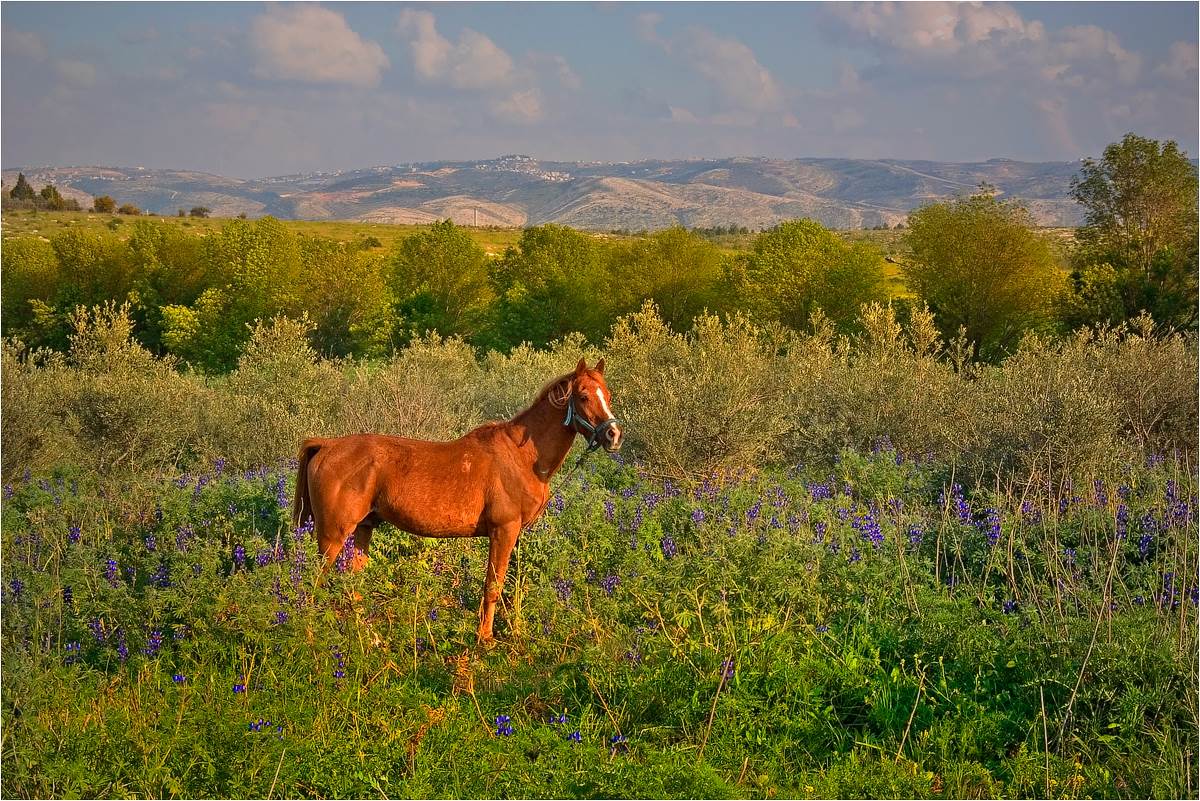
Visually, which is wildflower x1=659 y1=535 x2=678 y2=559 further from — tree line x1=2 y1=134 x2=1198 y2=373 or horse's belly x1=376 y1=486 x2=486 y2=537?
tree line x1=2 y1=134 x2=1198 y2=373

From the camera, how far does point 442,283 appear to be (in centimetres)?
6656

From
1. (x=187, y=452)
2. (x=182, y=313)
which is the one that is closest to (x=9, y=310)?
(x=182, y=313)

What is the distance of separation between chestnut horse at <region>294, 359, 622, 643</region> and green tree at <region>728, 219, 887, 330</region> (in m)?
45.2

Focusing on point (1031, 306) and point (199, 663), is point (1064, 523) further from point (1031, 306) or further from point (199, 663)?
point (1031, 306)

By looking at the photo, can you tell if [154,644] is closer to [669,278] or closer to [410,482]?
[410,482]

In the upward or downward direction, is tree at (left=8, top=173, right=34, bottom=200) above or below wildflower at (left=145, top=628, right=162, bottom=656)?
above

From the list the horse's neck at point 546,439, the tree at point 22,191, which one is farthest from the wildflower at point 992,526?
the tree at point 22,191

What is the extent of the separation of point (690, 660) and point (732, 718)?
1.64 ft

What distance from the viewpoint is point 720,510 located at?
29.5 feet

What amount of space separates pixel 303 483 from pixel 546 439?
1.85 meters

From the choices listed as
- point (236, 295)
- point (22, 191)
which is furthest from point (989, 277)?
point (22, 191)

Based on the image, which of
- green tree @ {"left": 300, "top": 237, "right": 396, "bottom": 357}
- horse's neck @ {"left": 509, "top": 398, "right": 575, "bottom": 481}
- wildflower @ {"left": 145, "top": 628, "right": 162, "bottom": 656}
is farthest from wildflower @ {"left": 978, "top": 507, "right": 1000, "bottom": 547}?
green tree @ {"left": 300, "top": 237, "right": 396, "bottom": 357}

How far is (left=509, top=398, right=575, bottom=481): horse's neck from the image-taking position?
6.93 metres

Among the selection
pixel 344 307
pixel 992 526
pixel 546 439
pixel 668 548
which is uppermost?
pixel 546 439
